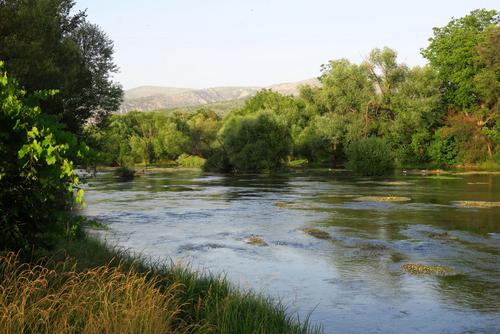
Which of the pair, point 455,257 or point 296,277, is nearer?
point 296,277

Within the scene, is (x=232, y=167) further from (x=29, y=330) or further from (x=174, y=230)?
(x=29, y=330)

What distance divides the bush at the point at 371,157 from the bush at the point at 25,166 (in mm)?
61294

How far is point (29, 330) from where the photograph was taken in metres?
8.12

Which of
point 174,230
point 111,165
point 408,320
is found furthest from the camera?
point 111,165

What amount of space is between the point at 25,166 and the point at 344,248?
51.0ft

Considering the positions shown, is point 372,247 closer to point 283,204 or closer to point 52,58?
point 283,204

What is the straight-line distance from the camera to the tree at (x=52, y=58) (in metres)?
26.0

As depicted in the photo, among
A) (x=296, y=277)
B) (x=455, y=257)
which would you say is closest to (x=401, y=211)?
(x=455, y=257)

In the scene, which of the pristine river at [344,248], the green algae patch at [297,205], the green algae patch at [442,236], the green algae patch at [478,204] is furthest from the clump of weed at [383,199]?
the green algae patch at [442,236]

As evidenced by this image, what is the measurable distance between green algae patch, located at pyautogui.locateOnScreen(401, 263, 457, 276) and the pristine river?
0.28 m

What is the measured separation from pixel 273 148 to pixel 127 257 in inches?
2782

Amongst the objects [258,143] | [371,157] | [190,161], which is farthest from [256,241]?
[190,161]

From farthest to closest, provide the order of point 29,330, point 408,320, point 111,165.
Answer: point 111,165, point 408,320, point 29,330

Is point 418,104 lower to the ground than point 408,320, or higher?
higher
